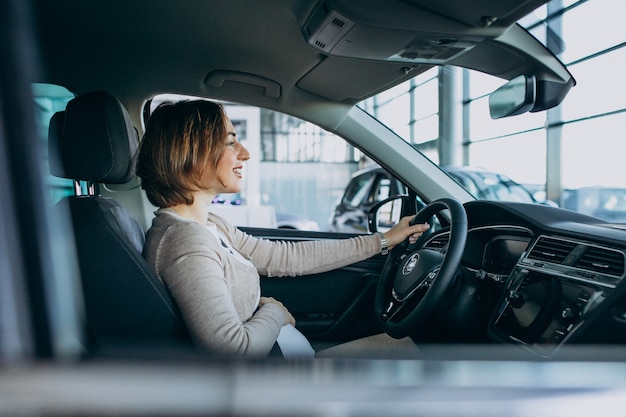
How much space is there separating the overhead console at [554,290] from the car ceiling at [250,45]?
655 millimetres

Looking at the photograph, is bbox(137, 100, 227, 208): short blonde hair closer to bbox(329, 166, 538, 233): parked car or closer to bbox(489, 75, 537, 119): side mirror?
bbox(489, 75, 537, 119): side mirror

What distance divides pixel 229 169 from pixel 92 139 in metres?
0.39

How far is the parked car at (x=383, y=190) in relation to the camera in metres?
2.44

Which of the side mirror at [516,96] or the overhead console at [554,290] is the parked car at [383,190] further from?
the overhead console at [554,290]

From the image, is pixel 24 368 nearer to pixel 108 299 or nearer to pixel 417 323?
pixel 108 299

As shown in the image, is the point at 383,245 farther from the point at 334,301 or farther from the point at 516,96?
the point at 516,96

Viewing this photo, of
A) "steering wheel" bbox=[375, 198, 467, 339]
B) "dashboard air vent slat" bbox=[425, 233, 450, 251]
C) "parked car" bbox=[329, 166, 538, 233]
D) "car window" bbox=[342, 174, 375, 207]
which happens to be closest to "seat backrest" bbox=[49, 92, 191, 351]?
"steering wheel" bbox=[375, 198, 467, 339]

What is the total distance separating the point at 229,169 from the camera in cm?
162

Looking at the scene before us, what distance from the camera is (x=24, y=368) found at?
0.59 m

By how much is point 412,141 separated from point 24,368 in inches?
79.4

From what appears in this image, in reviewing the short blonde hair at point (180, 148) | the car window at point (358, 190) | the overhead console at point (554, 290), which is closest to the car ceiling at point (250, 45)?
the short blonde hair at point (180, 148)

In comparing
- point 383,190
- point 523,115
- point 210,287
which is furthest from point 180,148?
point 383,190

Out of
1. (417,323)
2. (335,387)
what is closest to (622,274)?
(417,323)

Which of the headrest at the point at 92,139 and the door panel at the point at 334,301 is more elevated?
the headrest at the point at 92,139
